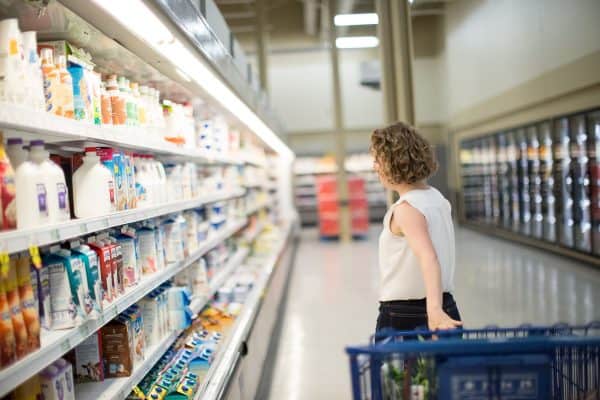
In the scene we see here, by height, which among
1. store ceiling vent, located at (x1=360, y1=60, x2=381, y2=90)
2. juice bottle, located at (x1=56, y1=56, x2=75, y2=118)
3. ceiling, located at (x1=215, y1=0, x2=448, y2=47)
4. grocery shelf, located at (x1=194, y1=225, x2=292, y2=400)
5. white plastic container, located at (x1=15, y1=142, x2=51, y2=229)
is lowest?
grocery shelf, located at (x1=194, y1=225, x2=292, y2=400)

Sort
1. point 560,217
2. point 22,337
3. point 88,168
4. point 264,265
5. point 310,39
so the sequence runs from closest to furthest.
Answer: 1. point 22,337
2. point 88,168
3. point 264,265
4. point 560,217
5. point 310,39

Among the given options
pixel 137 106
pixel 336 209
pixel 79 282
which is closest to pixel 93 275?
pixel 79 282

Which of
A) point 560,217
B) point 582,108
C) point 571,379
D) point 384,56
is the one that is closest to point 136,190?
point 571,379

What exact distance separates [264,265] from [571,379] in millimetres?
4787

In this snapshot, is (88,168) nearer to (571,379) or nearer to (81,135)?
(81,135)

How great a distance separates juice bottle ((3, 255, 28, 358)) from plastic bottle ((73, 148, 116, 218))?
61 centimetres

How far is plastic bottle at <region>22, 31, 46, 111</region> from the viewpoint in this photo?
1644 mm

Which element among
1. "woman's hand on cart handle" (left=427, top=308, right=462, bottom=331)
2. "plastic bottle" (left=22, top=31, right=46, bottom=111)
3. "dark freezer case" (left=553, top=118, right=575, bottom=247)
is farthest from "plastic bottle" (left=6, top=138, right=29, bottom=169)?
"dark freezer case" (left=553, top=118, right=575, bottom=247)

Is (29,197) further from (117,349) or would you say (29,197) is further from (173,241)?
(173,241)

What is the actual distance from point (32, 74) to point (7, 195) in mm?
427

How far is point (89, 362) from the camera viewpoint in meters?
2.24

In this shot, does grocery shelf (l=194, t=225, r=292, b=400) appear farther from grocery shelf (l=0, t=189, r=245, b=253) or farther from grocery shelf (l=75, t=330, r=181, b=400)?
grocery shelf (l=0, t=189, r=245, b=253)

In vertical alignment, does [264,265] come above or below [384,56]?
below

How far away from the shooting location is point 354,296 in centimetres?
693
